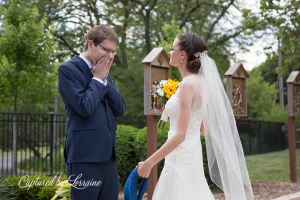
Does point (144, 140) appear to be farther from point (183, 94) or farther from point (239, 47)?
point (239, 47)

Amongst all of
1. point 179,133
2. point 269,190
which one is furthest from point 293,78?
point 179,133

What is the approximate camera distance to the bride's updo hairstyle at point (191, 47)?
2986mm

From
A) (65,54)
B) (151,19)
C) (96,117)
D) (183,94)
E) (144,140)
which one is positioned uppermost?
(151,19)

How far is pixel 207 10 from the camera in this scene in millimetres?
18812

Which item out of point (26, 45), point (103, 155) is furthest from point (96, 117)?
point (26, 45)

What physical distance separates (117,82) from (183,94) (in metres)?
16.6

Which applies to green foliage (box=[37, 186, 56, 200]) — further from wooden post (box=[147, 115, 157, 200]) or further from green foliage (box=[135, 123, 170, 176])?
green foliage (box=[135, 123, 170, 176])

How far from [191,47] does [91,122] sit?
4.24 ft

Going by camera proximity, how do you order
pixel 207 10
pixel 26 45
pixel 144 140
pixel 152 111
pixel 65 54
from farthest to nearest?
pixel 207 10 < pixel 65 54 < pixel 26 45 < pixel 144 140 < pixel 152 111

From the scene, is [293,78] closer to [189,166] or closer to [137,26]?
[189,166]

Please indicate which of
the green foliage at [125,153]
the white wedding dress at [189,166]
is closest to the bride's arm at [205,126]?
the white wedding dress at [189,166]

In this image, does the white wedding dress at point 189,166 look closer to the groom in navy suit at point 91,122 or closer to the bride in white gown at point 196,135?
the bride in white gown at point 196,135

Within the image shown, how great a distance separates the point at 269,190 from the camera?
6934 millimetres

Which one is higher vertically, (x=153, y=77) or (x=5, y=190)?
(x=153, y=77)
